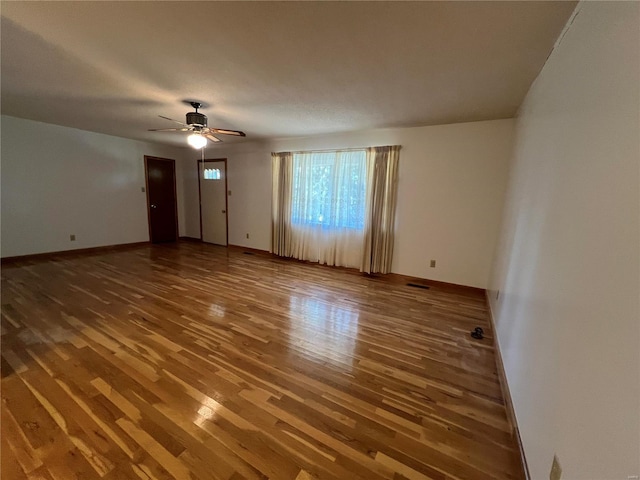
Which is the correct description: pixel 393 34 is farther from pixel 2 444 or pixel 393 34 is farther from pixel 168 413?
pixel 2 444

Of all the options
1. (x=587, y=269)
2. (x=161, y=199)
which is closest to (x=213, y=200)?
(x=161, y=199)

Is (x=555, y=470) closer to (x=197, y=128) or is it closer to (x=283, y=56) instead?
(x=283, y=56)

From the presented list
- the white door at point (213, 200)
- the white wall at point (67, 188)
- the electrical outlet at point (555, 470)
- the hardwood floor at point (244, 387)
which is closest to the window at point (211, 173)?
the white door at point (213, 200)

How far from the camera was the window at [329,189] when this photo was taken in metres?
4.31

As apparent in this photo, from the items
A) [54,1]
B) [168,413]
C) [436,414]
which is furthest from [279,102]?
[436,414]

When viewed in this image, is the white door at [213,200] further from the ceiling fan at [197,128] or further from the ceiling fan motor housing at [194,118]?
the ceiling fan motor housing at [194,118]

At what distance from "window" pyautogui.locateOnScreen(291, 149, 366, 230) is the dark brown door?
354cm

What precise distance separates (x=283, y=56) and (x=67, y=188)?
5.25 metres

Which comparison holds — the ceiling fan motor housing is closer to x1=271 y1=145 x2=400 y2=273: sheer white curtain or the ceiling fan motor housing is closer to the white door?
x1=271 y1=145 x2=400 y2=273: sheer white curtain

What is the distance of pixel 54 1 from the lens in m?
1.45

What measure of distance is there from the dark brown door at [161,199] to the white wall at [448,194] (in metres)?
4.29

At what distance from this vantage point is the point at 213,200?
6312 millimetres

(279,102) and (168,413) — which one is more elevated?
(279,102)

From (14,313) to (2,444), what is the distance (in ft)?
6.46
